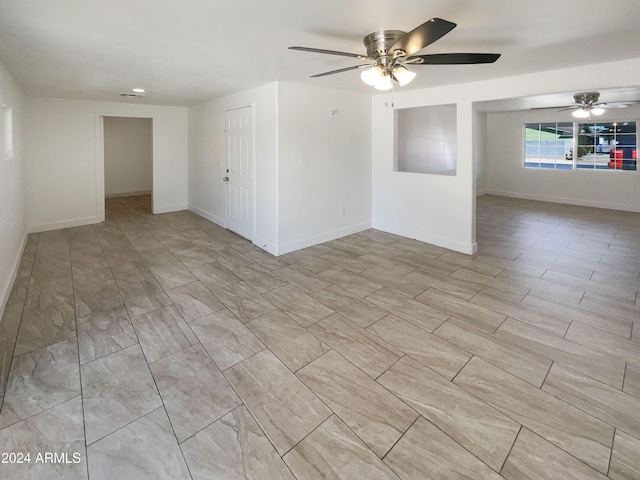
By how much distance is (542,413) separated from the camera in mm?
1880

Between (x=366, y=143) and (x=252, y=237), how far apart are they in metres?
2.45

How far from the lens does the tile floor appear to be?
1612 mm

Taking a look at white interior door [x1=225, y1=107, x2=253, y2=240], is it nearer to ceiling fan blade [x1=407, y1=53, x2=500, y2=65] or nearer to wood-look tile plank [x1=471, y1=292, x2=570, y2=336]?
ceiling fan blade [x1=407, y1=53, x2=500, y2=65]

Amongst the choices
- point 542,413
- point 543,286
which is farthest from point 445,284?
point 542,413

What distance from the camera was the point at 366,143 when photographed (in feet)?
18.1

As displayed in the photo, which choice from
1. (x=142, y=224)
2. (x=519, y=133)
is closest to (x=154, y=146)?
(x=142, y=224)

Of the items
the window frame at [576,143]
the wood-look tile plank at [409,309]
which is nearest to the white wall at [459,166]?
the wood-look tile plank at [409,309]

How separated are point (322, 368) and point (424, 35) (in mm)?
2176

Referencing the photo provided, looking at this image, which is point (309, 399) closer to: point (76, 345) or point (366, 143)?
point (76, 345)

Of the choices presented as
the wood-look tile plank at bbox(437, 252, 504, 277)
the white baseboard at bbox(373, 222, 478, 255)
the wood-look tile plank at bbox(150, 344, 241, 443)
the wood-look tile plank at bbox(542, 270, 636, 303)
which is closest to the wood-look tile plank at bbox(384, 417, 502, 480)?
the wood-look tile plank at bbox(150, 344, 241, 443)

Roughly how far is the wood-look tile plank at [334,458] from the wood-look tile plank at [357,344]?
56 centimetres

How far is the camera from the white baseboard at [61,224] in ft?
18.4

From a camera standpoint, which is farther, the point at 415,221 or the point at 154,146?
the point at 154,146

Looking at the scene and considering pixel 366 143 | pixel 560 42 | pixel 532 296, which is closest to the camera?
pixel 560 42
